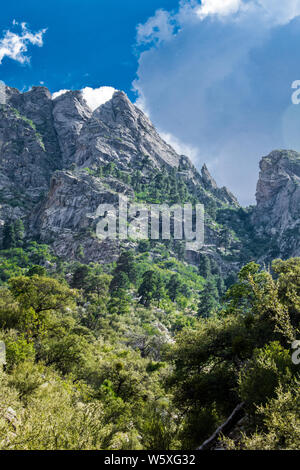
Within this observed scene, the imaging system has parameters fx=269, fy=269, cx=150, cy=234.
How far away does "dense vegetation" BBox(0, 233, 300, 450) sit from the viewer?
10.4 m

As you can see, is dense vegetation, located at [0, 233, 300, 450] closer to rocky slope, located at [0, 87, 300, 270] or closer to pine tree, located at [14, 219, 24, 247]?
rocky slope, located at [0, 87, 300, 270]

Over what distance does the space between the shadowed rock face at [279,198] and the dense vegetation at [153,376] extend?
439 feet

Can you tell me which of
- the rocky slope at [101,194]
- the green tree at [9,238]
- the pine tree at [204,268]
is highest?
the rocky slope at [101,194]

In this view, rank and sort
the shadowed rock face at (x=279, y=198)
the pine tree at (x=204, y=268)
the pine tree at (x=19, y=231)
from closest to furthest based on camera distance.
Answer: the pine tree at (x=19, y=231) → the pine tree at (x=204, y=268) → the shadowed rock face at (x=279, y=198)

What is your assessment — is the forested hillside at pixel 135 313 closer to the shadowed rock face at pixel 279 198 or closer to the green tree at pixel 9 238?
the green tree at pixel 9 238

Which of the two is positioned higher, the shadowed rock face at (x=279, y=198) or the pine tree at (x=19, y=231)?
the shadowed rock face at (x=279, y=198)

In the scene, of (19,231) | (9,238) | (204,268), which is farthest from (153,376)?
(19,231)

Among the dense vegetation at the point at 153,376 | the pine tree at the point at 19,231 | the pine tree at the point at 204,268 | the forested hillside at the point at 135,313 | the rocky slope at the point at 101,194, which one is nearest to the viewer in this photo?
the dense vegetation at the point at 153,376

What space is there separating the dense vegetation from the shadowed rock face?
13366 cm

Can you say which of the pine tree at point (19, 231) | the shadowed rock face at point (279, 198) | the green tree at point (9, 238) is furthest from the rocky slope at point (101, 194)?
the green tree at point (9, 238)

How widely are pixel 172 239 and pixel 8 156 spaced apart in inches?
4984

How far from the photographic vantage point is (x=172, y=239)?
136500mm

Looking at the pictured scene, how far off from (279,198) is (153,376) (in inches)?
6847

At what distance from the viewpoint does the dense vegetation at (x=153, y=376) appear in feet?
34.2
